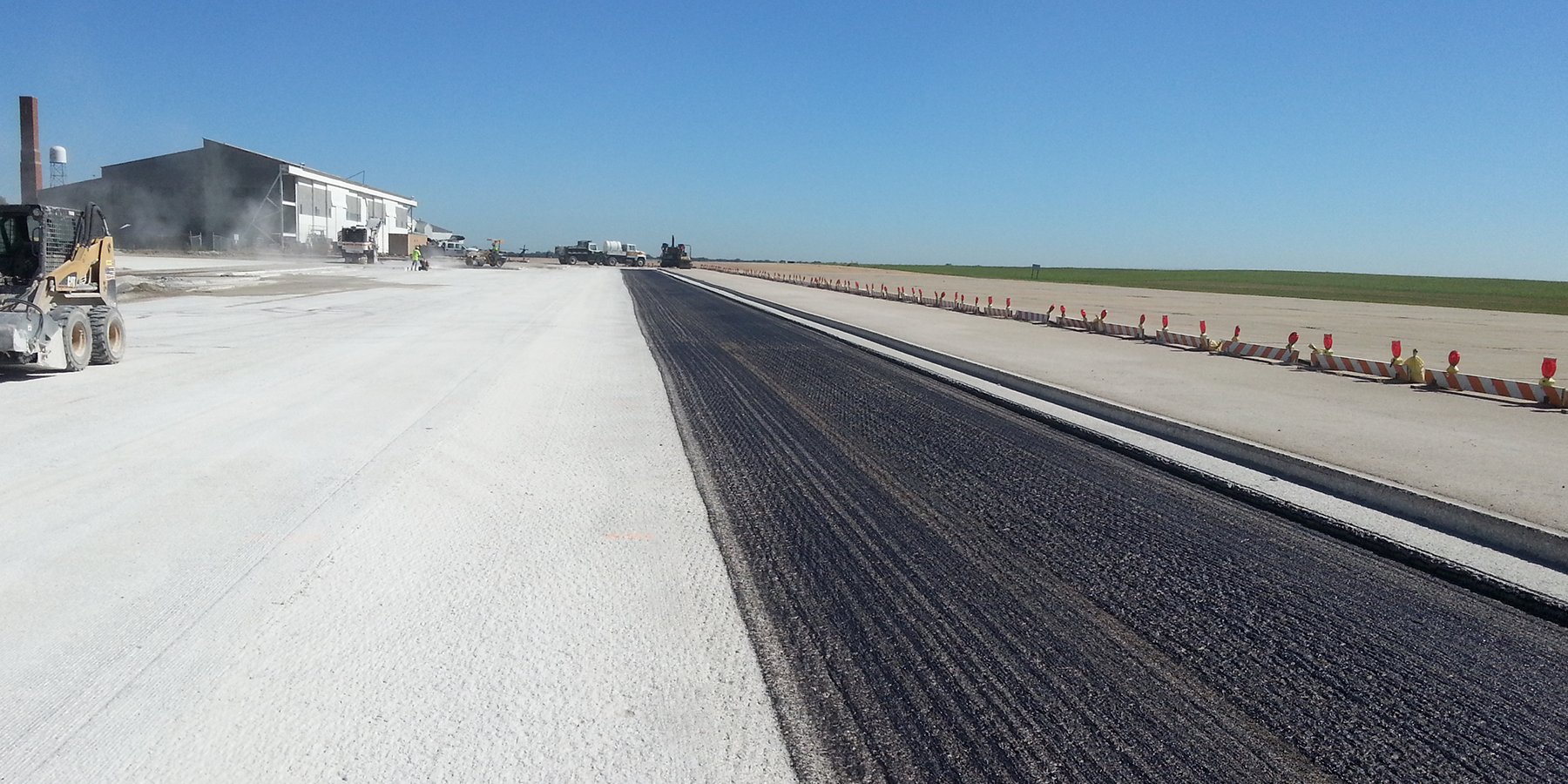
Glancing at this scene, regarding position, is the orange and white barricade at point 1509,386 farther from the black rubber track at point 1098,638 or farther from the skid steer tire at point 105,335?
the skid steer tire at point 105,335

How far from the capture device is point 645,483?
7.85 metres

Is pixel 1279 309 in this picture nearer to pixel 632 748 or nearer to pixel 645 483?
pixel 645 483

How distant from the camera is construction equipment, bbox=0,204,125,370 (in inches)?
469

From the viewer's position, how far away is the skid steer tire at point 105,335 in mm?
13234

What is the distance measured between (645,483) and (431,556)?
2220mm

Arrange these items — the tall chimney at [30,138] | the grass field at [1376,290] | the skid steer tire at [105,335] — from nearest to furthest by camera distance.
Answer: the skid steer tire at [105,335]
the tall chimney at [30,138]
the grass field at [1376,290]

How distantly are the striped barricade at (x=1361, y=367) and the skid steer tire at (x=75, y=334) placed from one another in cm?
1806

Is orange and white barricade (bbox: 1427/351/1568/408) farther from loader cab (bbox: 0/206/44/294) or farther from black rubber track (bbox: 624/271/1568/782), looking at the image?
loader cab (bbox: 0/206/44/294)

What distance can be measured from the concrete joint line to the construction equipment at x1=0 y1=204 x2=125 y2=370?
37.6 ft

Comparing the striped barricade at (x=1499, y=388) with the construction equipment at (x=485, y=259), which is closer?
the striped barricade at (x=1499, y=388)

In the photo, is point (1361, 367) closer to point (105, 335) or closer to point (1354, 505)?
point (1354, 505)

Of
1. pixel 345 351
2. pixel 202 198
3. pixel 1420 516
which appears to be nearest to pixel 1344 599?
pixel 1420 516

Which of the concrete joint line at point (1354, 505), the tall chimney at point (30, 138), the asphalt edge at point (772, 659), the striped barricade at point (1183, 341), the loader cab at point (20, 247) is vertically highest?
the tall chimney at point (30, 138)

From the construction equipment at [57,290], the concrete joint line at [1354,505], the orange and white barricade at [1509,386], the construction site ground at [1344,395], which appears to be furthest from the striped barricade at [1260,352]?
the construction equipment at [57,290]
